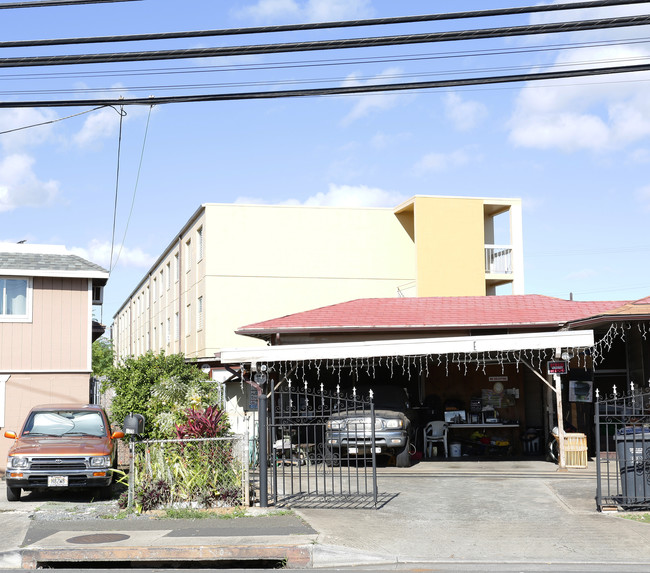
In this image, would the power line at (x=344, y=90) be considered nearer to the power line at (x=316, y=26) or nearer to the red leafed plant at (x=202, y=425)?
the power line at (x=316, y=26)

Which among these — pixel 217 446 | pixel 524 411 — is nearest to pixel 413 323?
pixel 524 411

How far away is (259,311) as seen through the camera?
35.8 m

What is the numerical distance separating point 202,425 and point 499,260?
2788cm

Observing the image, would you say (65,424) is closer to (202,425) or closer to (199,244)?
(202,425)

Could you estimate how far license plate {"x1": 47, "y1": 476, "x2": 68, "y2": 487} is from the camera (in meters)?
13.8

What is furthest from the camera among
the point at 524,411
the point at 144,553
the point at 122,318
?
the point at 122,318

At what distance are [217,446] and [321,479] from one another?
4145 mm

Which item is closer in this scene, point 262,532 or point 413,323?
point 262,532

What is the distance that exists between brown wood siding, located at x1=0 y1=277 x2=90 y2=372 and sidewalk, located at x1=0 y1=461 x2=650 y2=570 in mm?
6078

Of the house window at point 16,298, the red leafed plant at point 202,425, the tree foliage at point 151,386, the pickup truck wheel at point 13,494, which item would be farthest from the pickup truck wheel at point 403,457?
the house window at point 16,298

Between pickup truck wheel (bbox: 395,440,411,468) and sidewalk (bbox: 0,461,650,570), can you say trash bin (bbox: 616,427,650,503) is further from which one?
pickup truck wheel (bbox: 395,440,411,468)

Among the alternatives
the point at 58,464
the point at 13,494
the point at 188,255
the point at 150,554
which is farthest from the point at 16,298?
the point at 188,255

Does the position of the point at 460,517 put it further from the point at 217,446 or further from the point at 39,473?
the point at 39,473

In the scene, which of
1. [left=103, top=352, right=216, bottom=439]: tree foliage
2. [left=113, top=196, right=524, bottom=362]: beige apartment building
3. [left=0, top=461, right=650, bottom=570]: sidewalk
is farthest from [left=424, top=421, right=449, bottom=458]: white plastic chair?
[left=113, top=196, right=524, bottom=362]: beige apartment building
